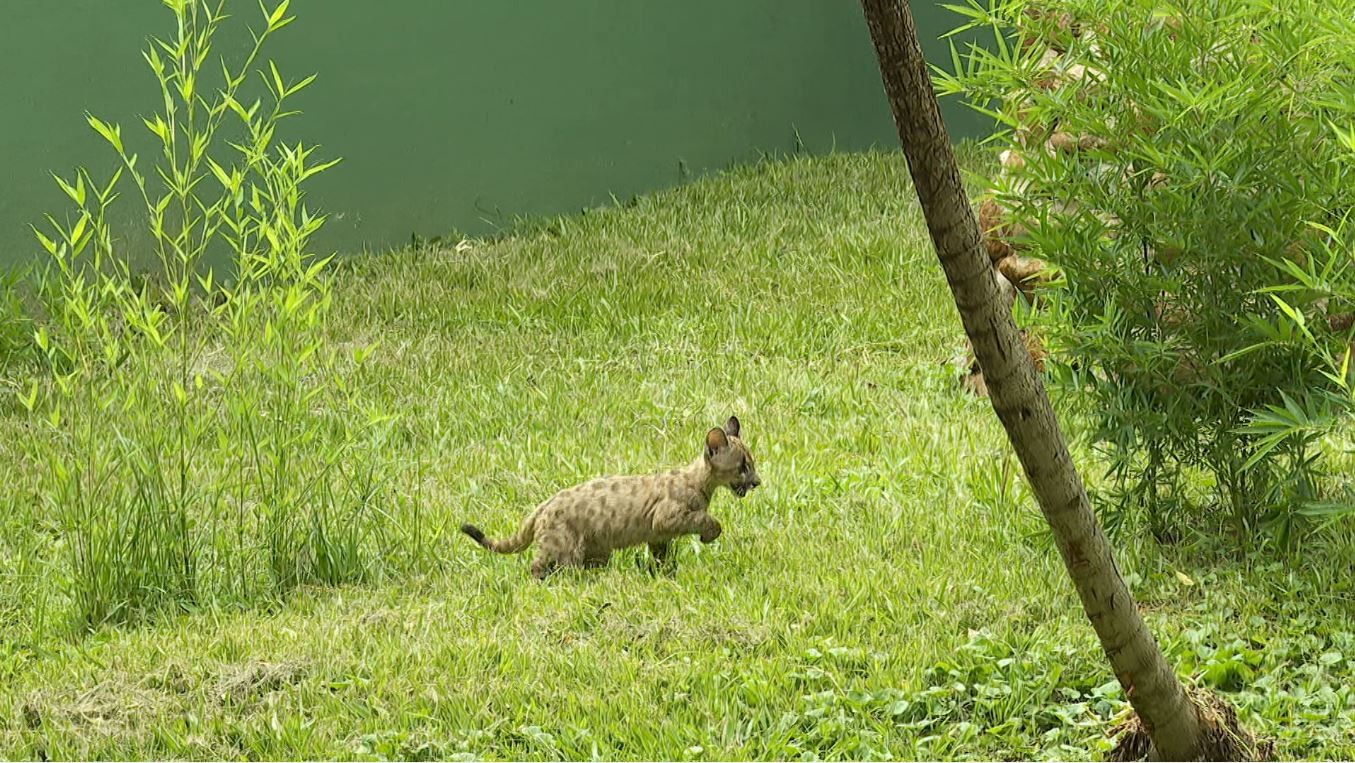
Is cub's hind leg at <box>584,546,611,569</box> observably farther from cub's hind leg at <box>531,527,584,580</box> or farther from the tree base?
the tree base

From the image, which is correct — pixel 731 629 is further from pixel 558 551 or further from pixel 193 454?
pixel 193 454

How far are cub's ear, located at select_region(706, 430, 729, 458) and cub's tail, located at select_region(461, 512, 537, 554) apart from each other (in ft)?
1.80

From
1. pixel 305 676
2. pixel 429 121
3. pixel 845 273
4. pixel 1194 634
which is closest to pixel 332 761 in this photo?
pixel 305 676

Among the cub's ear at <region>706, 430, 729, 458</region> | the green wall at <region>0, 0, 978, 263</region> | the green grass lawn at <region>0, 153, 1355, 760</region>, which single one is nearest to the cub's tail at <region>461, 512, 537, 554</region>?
the green grass lawn at <region>0, 153, 1355, 760</region>

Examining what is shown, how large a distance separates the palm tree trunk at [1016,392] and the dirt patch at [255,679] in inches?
81.8

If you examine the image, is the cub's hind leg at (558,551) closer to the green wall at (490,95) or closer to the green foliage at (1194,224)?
the green foliage at (1194,224)

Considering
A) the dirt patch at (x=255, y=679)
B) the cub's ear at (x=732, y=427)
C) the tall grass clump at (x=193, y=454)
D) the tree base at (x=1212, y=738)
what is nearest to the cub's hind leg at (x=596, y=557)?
the cub's ear at (x=732, y=427)

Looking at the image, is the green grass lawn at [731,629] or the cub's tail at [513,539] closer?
the green grass lawn at [731,629]

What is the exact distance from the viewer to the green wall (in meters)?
8.32

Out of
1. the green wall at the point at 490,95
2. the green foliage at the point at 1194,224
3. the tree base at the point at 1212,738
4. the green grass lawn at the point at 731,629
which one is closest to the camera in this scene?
the tree base at the point at 1212,738

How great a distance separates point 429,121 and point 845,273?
2653 mm

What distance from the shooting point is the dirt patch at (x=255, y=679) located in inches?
161

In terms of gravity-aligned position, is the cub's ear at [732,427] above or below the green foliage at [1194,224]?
below

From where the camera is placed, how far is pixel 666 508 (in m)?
4.73
